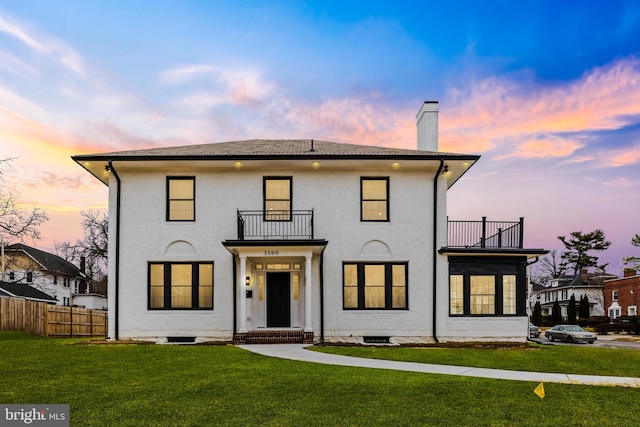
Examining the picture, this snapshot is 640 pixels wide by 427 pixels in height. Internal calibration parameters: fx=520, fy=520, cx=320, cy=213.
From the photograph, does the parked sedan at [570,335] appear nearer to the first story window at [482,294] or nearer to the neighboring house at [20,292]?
the first story window at [482,294]

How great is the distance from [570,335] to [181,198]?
1010 inches

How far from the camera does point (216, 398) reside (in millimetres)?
8258

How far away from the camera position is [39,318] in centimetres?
2448

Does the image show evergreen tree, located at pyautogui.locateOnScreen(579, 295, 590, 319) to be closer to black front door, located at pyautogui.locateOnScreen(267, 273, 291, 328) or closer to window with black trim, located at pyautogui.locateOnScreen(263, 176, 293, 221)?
black front door, located at pyautogui.locateOnScreen(267, 273, 291, 328)

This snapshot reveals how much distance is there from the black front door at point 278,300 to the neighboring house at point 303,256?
0.13ft

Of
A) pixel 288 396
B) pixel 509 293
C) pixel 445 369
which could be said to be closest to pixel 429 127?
pixel 509 293

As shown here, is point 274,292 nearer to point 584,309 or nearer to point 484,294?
point 484,294

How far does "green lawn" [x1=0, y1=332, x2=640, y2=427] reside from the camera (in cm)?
712

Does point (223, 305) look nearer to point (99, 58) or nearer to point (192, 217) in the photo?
point (192, 217)

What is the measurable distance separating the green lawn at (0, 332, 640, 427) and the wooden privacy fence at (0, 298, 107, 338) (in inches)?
534

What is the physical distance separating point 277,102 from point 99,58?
783cm

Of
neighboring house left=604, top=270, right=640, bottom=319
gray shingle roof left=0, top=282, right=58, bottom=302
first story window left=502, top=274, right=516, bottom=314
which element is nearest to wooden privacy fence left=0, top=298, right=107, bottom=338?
gray shingle roof left=0, top=282, right=58, bottom=302

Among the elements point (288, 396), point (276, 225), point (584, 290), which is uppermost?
point (276, 225)

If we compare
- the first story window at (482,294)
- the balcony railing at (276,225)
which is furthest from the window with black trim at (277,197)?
the first story window at (482,294)
